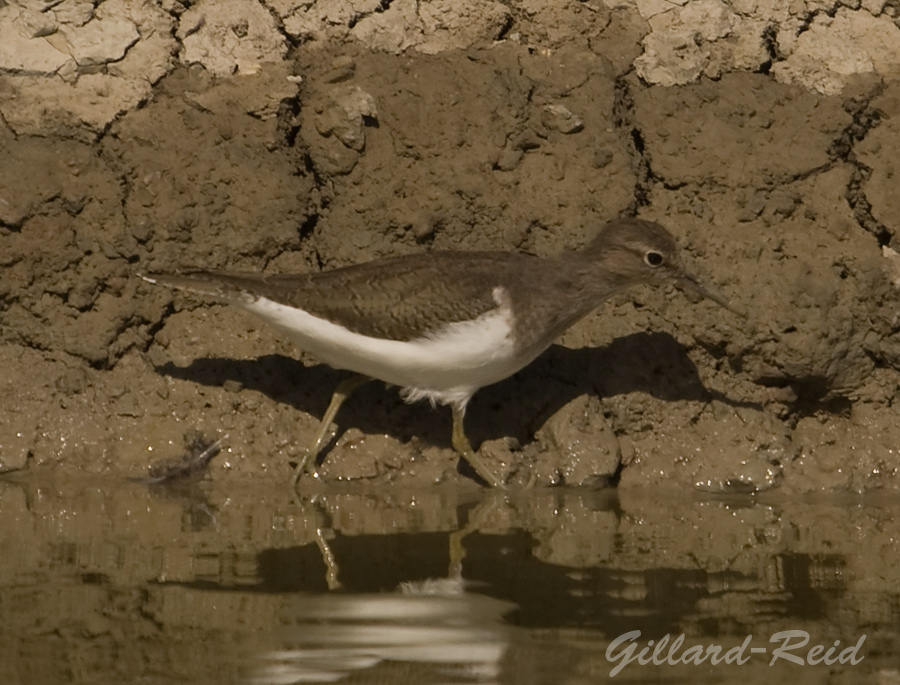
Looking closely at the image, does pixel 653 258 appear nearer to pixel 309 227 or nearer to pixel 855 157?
pixel 855 157

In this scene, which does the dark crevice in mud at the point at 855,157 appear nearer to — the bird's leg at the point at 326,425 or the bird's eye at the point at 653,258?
the bird's eye at the point at 653,258

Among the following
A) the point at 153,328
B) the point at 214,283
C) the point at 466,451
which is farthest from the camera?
the point at 153,328

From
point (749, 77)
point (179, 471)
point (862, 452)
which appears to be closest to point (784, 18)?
point (749, 77)

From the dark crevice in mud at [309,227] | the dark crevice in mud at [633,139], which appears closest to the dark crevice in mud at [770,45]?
the dark crevice in mud at [633,139]

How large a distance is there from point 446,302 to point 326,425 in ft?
3.49

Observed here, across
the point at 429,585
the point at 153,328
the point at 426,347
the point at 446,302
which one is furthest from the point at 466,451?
the point at 153,328

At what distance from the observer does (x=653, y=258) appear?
7441mm

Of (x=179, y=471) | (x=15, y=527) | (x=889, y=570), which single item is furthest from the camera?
(x=179, y=471)

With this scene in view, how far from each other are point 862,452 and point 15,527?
456 cm

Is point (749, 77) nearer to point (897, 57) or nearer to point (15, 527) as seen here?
point (897, 57)

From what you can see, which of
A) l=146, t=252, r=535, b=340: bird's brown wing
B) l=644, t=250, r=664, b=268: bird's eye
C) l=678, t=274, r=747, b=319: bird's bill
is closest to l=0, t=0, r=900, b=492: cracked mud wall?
l=678, t=274, r=747, b=319: bird's bill

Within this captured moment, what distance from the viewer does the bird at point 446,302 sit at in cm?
714

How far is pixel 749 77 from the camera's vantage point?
328 inches

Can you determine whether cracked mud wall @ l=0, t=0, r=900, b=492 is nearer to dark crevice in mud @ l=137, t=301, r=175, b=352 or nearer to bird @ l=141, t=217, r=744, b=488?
dark crevice in mud @ l=137, t=301, r=175, b=352
